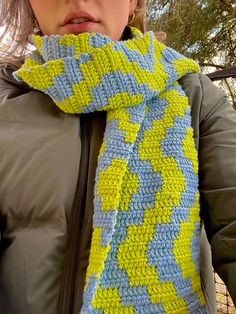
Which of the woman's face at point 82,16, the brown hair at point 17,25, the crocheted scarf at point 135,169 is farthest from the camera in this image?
the brown hair at point 17,25

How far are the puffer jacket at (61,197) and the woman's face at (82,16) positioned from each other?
0.43 feet

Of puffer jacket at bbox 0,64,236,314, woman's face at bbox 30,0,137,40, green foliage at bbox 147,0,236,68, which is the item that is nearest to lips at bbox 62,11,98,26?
woman's face at bbox 30,0,137,40

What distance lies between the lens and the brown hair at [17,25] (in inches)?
32.5

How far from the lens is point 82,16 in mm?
661

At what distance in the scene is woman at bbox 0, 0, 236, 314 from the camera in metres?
0.53

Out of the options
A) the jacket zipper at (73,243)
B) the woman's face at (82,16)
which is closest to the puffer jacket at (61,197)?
the jacket zipper at (73,243)

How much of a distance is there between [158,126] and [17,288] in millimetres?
298

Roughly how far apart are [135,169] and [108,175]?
0.14 ft

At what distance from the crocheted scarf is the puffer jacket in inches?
1.1

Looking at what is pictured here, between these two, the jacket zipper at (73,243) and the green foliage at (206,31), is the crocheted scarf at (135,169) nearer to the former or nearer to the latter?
the jacket zipper at (73,243)

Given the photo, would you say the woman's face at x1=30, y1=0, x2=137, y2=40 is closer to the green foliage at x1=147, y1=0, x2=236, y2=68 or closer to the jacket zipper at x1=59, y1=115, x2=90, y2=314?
the jacket zipper at x1=59, y1=115, x2=90, y2=314

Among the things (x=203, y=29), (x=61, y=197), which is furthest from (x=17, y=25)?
(x=203, y=29)

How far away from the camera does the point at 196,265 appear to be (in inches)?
22.5

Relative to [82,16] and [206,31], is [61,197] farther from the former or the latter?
[206,31]
